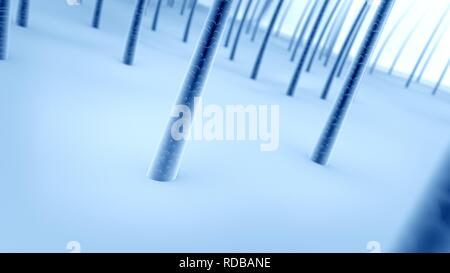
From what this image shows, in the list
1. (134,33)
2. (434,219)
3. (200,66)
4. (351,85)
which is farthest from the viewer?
(134,33)

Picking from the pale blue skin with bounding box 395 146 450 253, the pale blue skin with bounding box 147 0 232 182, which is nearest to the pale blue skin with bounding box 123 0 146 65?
the pale blue skin with bounding box 147 0 232 182

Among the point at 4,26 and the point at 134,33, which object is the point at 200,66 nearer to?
the point at 4,26

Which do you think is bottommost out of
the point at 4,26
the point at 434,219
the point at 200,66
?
the point at 4,26

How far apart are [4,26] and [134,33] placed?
13.8 ft

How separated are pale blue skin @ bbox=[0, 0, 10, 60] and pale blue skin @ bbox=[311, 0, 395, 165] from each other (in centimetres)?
763

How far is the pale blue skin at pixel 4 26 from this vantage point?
8.03 meters

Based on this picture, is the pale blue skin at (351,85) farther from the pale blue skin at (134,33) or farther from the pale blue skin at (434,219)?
the pale blue skin at (134,33)

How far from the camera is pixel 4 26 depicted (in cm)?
841

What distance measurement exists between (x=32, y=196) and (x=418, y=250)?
4.63 m

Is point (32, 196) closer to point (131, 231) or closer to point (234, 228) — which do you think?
point (131, 231)

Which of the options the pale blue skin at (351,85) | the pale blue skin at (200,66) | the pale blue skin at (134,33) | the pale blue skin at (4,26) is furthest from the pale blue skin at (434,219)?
the pale blue skin at (134,33)

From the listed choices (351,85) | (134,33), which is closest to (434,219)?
(351,85)

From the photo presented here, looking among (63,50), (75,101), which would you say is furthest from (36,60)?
(75,101)

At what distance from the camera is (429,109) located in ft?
73.3
